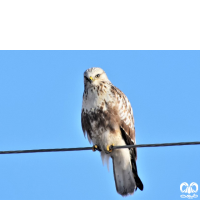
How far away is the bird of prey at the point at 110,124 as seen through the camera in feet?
21.4

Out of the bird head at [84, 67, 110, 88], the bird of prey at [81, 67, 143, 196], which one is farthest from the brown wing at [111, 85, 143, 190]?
the bird head at [84, 67, 110, 88]

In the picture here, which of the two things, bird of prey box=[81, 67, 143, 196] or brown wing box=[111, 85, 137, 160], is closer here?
bird of prey box=[81, 67, 143, 196]

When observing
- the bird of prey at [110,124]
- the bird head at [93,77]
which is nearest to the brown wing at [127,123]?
the bird of prey at [110,124]

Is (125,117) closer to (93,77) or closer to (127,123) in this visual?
(127,123)

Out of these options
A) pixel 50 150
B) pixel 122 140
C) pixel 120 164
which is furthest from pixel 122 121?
pixel 50 150

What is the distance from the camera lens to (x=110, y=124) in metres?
6.55

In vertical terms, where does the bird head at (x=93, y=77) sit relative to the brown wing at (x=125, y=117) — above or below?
above

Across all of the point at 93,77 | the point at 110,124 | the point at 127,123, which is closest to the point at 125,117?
→ the point at 127,123

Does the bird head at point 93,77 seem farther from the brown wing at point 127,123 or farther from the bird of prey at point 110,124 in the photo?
the brown wing at point 127,123

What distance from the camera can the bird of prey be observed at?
257 inches

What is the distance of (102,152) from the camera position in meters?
6.96

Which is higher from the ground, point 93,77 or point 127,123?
point 93,77

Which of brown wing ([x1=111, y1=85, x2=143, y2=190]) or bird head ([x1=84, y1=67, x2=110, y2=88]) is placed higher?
bird head ([x1=84, y1=67, x2=110, y2=88])

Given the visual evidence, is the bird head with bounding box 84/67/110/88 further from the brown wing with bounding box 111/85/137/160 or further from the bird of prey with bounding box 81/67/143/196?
the brown wing with bounding box 111/85/137/160
